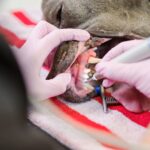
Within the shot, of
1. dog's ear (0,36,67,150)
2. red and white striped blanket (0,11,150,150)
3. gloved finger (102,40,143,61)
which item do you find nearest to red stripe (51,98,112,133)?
red and white striped blanket (0,11,150,150)

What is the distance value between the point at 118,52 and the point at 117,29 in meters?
0.08

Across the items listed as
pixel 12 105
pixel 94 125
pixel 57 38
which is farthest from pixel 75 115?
pixel 12 105

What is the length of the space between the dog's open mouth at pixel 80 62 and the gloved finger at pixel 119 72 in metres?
0.06

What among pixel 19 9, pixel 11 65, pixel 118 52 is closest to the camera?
pixel 11 65

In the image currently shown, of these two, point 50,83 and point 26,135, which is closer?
point 26,135

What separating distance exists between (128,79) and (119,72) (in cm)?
2

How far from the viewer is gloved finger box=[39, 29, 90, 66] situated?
2.41ft

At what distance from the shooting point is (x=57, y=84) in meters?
0.72

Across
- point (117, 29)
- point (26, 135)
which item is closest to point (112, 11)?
point (117, 29)

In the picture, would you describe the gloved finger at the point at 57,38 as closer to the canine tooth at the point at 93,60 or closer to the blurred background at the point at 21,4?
the canine tooth at the point at 93,60

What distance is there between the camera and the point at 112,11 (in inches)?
31.2

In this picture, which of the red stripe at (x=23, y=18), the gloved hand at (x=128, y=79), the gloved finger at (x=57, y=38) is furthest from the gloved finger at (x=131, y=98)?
the red stripe at (x=23, y=18)

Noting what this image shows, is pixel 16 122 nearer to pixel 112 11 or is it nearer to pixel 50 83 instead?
pixel 50 83

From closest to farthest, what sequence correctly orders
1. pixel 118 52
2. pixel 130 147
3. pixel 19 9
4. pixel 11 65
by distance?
pixel 11 65 < pixel 130 147 < pixel 118 52 < pixel 19 9
